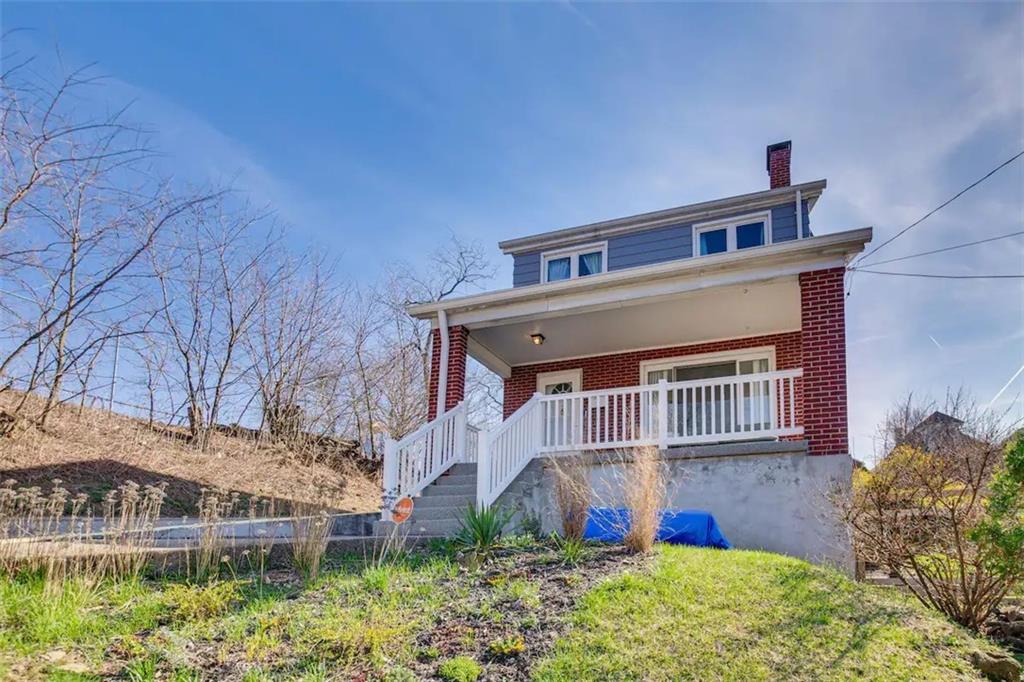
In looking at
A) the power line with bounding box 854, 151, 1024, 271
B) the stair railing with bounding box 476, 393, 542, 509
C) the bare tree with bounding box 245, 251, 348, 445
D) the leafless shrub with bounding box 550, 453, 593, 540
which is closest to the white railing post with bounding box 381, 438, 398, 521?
the stair railing with bounding box 476, 393, 542, 509

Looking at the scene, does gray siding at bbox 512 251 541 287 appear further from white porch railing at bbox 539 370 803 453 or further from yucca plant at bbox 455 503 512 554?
yucca plant at bbox 455 503 512 554

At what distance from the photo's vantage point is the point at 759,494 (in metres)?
8.06

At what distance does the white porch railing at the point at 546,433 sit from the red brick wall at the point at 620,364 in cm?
160

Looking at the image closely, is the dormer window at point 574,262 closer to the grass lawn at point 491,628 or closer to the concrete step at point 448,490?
the concrete step at point 448,490

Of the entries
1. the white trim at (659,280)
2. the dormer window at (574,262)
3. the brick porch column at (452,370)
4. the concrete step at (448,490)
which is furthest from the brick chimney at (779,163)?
the concrete step at (448,490)

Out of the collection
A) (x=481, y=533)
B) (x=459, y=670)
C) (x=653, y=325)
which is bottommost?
(x=459, y=670)

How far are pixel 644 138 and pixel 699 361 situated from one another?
439cm

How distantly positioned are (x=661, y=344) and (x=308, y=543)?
8.09m

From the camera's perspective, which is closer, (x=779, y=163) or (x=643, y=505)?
(x=643, y=505)

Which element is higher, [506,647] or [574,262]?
[574,262]

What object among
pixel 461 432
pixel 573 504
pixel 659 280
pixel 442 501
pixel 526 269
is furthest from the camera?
pixel 526 269

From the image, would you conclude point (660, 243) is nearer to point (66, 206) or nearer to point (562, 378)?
point (562, 378)

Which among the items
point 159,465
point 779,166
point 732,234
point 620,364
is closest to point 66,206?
point 159,465

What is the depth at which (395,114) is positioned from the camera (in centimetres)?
1092
